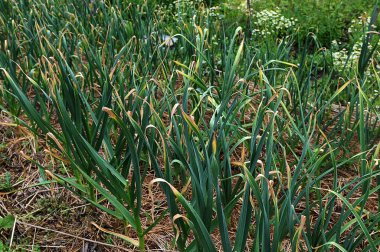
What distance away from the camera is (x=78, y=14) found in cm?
300

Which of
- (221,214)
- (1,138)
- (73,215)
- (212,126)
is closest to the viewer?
(221,214)

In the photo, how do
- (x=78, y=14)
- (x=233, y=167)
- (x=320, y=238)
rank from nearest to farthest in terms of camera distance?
(x=320, y=238) < (x=233, y=167) < (x=78, y=14)

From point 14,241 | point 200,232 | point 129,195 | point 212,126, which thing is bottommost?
point 14,241

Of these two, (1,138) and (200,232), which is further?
(1,138)

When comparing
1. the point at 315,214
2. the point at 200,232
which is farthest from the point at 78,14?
the point at 200,232

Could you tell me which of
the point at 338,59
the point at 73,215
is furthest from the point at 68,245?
the point at 338,59

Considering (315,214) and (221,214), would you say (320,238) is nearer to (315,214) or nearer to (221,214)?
(221,214)

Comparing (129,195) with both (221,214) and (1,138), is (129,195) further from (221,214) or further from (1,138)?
(1,138)

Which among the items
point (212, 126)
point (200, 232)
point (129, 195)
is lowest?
point (129, 195)

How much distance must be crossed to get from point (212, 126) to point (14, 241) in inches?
35.0

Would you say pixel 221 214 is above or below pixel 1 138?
above

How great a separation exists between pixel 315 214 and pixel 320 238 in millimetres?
580

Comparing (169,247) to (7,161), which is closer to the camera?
(169,247)

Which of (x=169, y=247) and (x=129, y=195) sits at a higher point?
(x=129, y=195)
